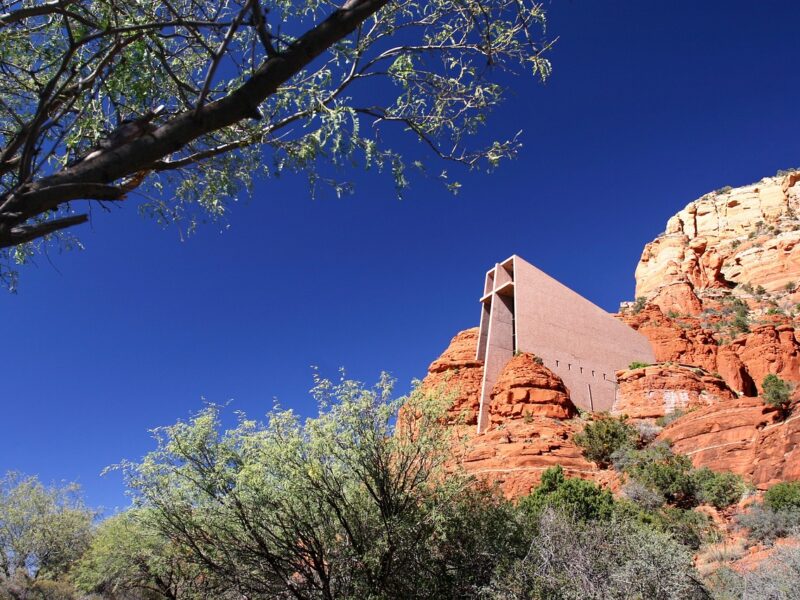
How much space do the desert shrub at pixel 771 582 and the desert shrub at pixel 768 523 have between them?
3860 mm

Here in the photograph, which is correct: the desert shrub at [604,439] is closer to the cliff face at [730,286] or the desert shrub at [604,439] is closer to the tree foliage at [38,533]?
the cliff face at [730,286]

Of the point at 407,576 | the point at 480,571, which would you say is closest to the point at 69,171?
the point at 407,576

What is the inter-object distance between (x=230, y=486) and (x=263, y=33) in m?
10.1

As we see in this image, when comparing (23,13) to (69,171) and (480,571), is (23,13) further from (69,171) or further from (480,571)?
(480,571)

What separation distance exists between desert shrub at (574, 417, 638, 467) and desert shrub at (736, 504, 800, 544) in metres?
8.62

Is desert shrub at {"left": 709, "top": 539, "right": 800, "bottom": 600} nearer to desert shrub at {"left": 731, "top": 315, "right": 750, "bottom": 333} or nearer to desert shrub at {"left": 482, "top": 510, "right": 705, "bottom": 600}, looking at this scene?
desert shrub at {"left": 482, "top": 510, "right": 705, "bottom": 600}

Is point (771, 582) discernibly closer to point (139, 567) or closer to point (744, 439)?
point (744, 439)

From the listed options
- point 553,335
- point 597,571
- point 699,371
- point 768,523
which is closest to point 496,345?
point 553,335

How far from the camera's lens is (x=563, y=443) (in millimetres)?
25094

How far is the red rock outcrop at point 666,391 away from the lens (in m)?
28.7

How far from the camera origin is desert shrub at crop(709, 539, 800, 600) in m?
8.20

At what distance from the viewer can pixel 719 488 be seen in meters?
18.2

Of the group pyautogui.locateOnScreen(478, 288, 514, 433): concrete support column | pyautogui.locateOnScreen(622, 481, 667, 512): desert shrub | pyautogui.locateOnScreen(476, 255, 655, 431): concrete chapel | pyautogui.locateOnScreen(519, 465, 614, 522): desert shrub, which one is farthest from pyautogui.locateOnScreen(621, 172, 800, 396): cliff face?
pyautogui.locateOnScreen(519, 465, 614, 522): desert shrub

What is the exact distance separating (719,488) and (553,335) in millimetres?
16889
